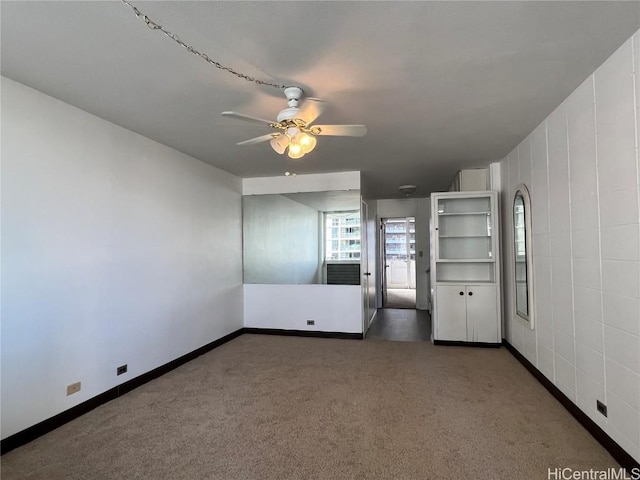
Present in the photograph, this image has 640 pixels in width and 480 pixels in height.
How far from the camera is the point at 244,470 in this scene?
2074 millimetres

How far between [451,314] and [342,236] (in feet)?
6.29

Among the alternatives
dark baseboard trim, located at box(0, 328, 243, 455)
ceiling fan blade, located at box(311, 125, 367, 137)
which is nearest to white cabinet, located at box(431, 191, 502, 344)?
ceiling fan blade, located at box(311, 125, 367, 137)

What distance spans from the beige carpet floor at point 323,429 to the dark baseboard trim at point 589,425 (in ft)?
0.17

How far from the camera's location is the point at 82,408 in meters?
2.80

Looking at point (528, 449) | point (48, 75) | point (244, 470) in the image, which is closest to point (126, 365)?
point (244, 470)

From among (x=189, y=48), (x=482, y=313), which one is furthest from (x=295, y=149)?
(x=482, y=313)

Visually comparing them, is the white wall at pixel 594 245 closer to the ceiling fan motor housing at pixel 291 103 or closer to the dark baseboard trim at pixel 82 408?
the ceiling fan motor housing at pixel 291 103

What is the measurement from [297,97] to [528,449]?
2.85 meters

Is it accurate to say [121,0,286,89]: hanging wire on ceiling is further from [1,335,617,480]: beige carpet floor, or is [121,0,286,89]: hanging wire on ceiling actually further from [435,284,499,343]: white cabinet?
[435,284,499,343]: white cabinet

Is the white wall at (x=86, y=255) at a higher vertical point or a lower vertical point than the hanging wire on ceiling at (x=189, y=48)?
lower

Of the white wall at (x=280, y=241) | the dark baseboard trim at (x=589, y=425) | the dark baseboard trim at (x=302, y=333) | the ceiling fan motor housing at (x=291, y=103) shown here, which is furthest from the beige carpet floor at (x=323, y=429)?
the ceiling fan motor housing at (x=291, y=103)

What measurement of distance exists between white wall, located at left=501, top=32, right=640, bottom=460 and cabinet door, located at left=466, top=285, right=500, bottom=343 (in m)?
1.20

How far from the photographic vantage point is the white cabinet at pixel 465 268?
4.63 metres

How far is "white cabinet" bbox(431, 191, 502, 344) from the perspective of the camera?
4.63m
